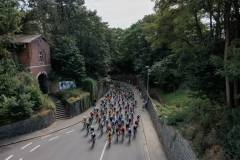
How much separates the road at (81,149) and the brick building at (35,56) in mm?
13889

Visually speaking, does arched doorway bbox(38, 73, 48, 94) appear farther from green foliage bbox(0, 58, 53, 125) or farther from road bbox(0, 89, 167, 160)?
road bbox(0, 89, 167, 160)

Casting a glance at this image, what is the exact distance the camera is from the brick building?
4044cm

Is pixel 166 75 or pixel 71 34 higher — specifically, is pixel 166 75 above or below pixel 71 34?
below

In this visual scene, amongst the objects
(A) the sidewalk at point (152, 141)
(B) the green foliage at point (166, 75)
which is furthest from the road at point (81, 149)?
(B) the green foliage at point (166, 75)

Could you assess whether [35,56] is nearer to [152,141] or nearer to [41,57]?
[41,57]

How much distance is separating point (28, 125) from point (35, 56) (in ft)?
47.3

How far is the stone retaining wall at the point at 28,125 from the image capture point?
2831 cm

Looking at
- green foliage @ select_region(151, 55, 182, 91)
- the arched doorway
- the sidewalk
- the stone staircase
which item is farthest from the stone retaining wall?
green foliage @ select_region(151, 55, 182, 91)

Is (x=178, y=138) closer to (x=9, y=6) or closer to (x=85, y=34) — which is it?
(x=9, y=6)

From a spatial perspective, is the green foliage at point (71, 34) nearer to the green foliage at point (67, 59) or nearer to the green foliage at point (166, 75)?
the green foliage at point (67, 59)

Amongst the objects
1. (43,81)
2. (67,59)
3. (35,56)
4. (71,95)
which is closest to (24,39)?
(35,56)

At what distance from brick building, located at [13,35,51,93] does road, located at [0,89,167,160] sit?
1389 centimetres

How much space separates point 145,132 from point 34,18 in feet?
95.2

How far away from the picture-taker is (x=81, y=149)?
82.0 ft
